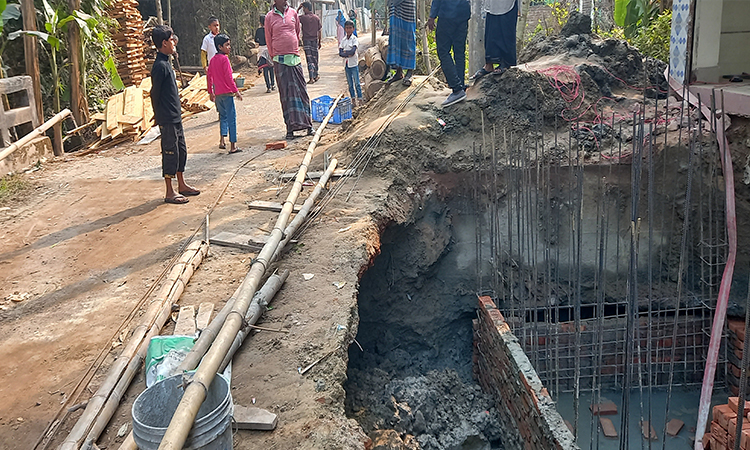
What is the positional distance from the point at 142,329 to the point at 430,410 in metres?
2.44

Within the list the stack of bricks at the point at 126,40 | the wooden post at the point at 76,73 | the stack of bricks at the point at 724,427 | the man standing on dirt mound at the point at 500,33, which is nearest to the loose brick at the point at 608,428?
the stack of bricks at the point at 724,427

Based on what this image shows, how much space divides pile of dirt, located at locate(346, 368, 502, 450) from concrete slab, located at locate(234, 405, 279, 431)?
1.32 metres

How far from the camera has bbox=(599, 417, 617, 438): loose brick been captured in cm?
493

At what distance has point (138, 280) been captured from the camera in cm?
439

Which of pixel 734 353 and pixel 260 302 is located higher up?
pixel 260 302

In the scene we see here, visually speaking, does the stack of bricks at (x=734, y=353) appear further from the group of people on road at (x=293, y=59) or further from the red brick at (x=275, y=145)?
the red brick at (x=275, y=145)

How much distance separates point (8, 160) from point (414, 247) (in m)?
5.26

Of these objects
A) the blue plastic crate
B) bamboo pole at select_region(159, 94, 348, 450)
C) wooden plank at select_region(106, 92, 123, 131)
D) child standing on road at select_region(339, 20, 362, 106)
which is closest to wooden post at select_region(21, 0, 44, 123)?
wooden plank at select_region(106, 92, 123, 131)

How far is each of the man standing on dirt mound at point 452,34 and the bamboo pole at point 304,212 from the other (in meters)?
1.68

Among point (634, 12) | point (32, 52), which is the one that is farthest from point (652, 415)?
point (32, 52)

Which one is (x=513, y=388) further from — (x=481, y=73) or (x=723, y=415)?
(x=481, y=73)

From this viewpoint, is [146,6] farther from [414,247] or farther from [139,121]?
[414,247]

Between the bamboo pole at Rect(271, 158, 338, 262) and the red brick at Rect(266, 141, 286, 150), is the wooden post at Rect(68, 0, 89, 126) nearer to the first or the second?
the red brick at Rect(266, 141, 286, 150)

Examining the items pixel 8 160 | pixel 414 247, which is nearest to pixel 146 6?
pixel 8 160
